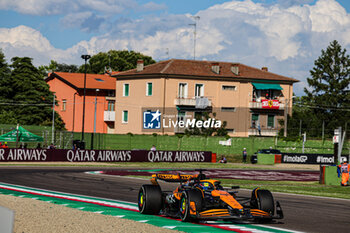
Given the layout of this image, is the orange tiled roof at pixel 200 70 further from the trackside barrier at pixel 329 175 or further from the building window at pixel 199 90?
the trackside barrier at pixel 329 175

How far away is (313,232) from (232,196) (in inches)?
79.0

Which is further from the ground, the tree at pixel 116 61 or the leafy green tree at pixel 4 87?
the tree at pixel 116 61

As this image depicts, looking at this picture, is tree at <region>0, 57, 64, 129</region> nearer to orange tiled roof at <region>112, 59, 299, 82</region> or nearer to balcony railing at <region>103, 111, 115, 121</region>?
balcony railing at <region>103, 111, 115, 121</region>

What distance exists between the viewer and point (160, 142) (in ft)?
193

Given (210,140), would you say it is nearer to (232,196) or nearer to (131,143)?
(131,143)

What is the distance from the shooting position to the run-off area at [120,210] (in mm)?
11602

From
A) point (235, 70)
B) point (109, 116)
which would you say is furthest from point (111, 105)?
point (235, 70)

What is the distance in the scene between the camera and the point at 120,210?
14.4m

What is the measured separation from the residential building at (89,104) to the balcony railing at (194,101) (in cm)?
1363

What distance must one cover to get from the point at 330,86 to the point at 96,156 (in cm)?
5745

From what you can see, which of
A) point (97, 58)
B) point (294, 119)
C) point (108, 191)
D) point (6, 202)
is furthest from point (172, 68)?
point (6, 202)

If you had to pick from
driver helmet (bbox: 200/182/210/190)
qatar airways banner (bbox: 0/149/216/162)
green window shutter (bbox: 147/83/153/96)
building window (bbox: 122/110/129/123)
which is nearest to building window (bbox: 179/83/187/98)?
green window shutter (bbox: 147/83/153/96)

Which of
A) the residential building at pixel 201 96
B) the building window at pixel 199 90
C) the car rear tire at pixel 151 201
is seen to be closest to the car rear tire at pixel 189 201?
the car rear tire at pixel 151 201

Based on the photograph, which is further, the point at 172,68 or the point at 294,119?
the point at 294,119
